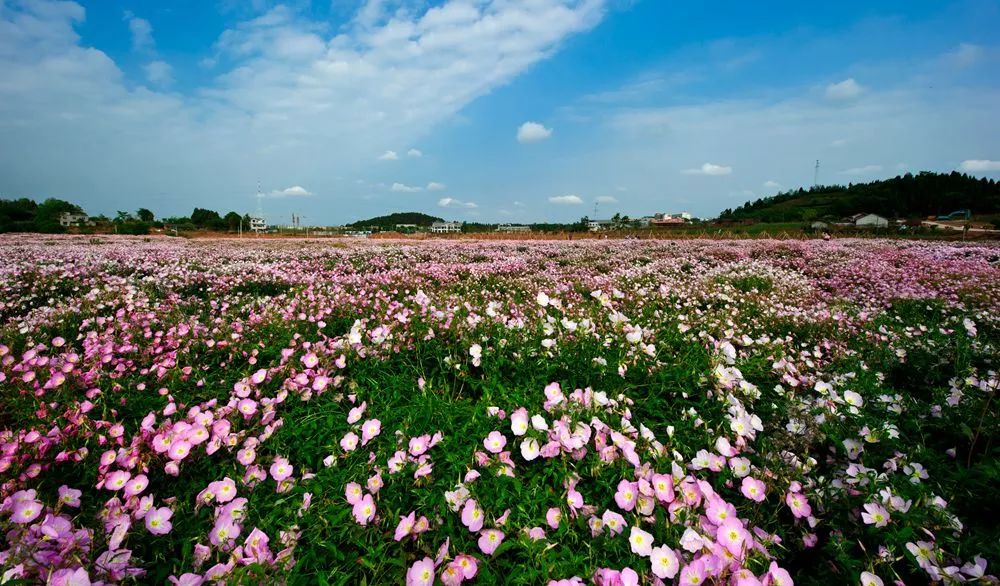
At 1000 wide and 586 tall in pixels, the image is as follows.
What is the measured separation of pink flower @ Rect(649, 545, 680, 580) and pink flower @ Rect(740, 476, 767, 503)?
648 millimetres

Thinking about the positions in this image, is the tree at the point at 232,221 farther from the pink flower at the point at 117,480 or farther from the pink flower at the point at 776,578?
the pink flower at the point at 776,578

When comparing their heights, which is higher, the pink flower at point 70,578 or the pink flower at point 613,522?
the pink flower at point 70,578

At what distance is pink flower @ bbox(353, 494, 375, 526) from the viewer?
177 centimetres

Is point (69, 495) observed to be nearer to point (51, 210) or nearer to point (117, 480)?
point (117, 480)

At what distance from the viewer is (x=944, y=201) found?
8456 centimetres

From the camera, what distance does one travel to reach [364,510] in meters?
1.79

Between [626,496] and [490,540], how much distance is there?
0.60m

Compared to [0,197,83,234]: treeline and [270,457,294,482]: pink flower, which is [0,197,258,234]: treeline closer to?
[0,197,83,234]: treeline

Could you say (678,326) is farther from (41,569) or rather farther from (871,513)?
(41,569)

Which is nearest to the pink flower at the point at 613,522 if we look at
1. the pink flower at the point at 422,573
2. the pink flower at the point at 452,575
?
the pink flower at the point at 452,575

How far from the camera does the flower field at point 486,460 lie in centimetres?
157

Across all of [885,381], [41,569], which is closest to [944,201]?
[885,381]

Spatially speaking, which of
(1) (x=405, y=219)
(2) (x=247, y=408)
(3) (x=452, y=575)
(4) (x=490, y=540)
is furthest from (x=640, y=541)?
(1) (x=405, y=219)

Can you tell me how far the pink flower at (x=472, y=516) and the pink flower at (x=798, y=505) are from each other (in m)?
1.39
